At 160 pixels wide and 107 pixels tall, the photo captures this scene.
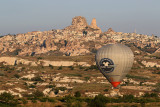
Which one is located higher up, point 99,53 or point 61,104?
point 99,53

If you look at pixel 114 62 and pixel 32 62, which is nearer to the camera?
pixel 114 62

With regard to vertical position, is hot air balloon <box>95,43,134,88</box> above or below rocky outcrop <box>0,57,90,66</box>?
below

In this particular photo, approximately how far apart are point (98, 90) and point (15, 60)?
280 ft

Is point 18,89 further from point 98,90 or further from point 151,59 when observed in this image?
point 151,59

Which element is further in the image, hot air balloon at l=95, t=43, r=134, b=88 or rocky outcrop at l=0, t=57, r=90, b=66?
rocky outcrop at l=0, t=57, r=90, b=66

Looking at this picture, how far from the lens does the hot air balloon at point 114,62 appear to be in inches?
2329

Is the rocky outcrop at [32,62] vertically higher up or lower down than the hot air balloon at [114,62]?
higher up

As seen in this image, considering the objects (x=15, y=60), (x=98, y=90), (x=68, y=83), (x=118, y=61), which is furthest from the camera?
(x=15, y=60)

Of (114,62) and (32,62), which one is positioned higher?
(32,62)

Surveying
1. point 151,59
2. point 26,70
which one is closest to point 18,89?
point 26,70

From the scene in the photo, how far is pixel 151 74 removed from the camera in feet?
407

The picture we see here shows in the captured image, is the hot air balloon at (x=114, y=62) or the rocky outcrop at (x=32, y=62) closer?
the hot air balloon at (x=114, y=62)

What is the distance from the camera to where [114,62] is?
59250mm

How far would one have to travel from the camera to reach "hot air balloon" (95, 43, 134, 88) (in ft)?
194
